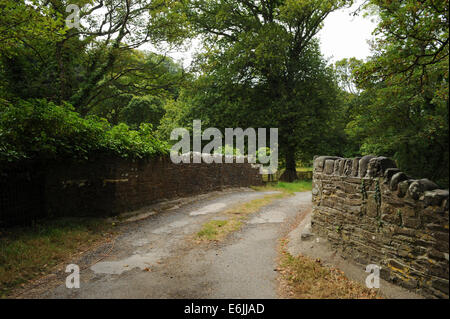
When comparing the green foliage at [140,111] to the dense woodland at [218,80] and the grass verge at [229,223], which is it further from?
the grass verge at [229,223]

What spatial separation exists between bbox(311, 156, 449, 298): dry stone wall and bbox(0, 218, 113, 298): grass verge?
5.78 meters

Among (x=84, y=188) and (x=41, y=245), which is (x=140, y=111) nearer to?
(x=84, y=188)

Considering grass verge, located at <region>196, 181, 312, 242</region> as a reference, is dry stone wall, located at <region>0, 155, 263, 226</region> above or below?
above

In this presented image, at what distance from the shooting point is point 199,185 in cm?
1347

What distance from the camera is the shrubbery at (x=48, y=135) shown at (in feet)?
20.8

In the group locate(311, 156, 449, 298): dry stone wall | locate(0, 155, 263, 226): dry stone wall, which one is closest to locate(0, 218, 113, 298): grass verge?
locate(0, 155, 263, 226): dry stone wall

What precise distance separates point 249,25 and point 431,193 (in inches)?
827

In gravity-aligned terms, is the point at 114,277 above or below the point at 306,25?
below

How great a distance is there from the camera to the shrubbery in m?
6.35

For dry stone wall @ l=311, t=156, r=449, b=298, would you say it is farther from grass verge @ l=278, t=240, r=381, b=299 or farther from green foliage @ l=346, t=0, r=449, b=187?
green foliage @ l=346, t=0, r=449, b=187

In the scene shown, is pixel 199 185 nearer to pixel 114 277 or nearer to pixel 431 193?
pixel 114 277

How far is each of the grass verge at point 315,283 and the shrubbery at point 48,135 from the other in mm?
6137

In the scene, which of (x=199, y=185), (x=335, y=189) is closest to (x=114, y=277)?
(x=335, y=189)

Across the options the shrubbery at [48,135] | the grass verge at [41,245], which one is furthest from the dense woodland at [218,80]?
the grass verge at [41,245]
